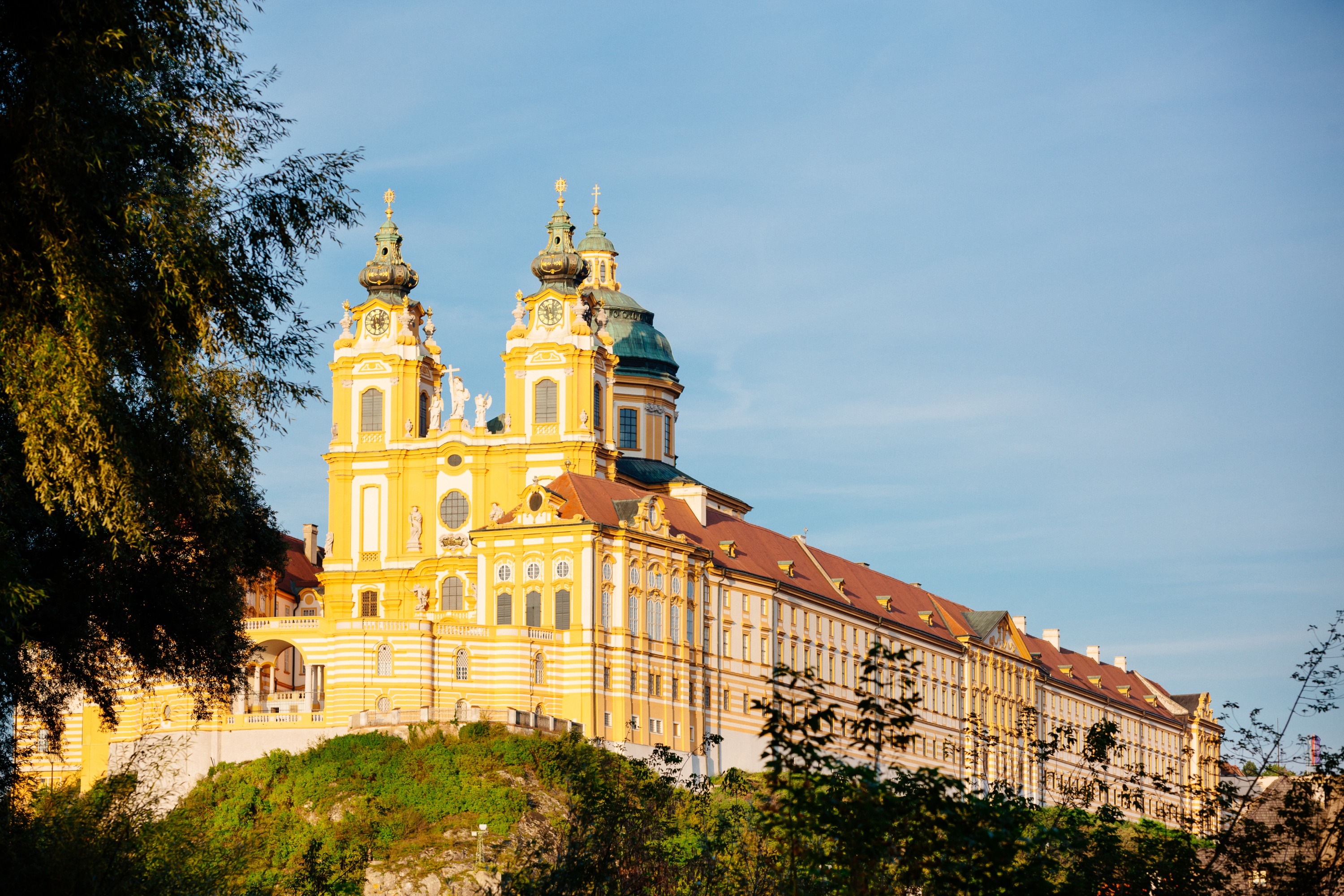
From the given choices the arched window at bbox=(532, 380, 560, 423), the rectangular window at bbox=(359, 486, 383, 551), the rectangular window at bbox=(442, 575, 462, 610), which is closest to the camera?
the rectangular window at bbox=(442, 575, 462, 610)

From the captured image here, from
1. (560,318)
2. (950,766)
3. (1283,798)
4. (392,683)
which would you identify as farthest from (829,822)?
(950,766)

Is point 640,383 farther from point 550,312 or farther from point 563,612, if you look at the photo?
point 563,612

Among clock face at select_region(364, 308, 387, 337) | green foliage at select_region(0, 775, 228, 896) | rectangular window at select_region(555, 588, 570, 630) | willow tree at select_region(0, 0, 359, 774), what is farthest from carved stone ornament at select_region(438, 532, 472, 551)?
willow tree at select_region(0, 0, 359, 774)

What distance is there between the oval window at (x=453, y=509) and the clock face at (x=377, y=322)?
31.6 feet

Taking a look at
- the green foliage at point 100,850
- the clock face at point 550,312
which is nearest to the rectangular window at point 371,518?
the clock face at point 550,312

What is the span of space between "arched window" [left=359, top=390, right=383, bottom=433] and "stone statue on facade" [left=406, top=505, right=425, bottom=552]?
17.0ft

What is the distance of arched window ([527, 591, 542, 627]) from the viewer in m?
89.9

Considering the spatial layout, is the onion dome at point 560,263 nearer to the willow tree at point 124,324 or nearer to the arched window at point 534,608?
the arched window at point 534,608

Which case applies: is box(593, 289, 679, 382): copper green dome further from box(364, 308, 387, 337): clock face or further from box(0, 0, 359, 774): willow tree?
box(0, 0, 359, 774): willow tree

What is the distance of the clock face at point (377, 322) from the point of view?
106188mm

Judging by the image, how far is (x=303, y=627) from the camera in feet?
292

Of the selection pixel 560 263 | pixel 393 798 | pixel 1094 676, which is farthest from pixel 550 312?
pixel 1094 676

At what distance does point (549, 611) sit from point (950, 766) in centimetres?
3624

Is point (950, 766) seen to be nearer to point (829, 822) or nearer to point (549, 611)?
point (549, 611)
